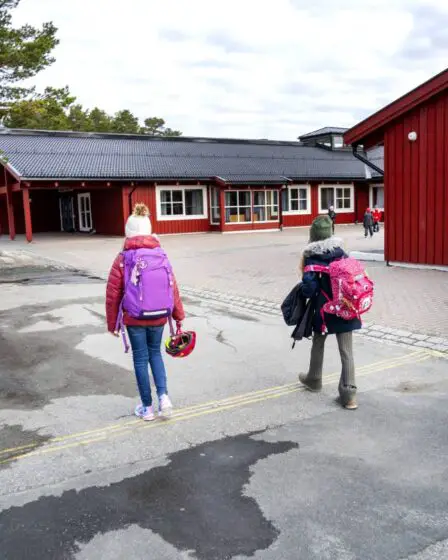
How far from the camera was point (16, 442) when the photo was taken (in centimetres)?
444

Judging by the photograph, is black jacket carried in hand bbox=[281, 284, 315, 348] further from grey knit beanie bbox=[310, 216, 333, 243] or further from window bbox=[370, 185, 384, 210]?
window bbox=[370, 185, 384, 210]

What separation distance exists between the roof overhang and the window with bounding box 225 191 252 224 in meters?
14.7

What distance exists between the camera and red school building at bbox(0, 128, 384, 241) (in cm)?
2723

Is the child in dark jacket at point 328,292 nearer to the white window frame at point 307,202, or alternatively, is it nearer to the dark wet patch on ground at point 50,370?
the dark wet patch on ground at point 50,370

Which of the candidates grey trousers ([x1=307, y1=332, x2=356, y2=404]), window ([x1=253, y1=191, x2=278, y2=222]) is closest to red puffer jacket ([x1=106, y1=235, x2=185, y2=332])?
grey trousers ([x1=307, y1=332, x2=356, y2=404])

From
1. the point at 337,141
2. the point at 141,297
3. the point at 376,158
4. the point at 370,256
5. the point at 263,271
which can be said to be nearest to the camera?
the point at 141,297

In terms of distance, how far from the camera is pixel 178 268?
15516 mm

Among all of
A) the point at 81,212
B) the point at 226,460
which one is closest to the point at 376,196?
the point at 81,212

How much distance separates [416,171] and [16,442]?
38.2ft

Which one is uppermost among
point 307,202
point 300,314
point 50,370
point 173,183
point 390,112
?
point 390,112

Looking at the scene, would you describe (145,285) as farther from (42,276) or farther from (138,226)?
(42,276)

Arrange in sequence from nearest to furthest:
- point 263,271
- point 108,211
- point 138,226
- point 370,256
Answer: point 138,226, point 263,271, point 370,256, point 108,211

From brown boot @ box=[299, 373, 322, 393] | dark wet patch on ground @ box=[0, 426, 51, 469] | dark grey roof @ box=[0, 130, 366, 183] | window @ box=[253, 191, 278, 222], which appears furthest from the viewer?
window @ box=[253, 191, 278, 222]

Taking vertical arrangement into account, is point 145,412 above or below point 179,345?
below
